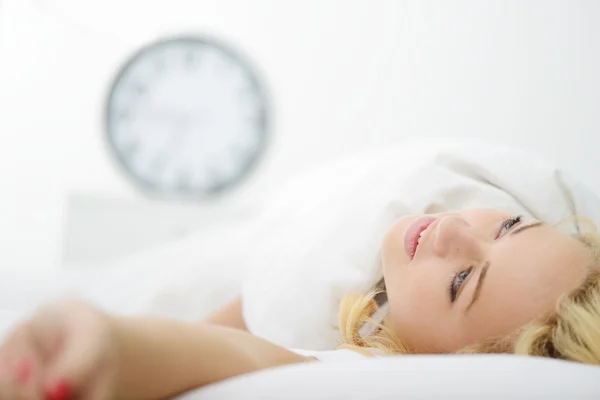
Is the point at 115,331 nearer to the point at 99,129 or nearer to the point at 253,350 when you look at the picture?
the point at 253,350

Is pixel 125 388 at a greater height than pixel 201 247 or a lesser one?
greater

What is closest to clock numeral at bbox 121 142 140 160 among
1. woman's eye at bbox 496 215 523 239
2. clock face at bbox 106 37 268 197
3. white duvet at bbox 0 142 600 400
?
clock face at bbox 106 37 268 197

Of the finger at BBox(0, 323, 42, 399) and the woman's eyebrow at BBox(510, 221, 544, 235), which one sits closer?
the finger at BBox(0, 323, 42, 399)

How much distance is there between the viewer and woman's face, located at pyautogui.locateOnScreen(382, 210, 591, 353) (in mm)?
624

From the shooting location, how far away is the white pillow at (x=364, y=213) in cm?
83

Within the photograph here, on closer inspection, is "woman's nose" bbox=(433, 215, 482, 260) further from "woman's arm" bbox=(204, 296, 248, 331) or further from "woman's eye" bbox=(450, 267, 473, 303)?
"woman's arm" bbox=(204, 296, 248, 331)

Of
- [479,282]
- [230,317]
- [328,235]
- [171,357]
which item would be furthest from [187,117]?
[171,357]

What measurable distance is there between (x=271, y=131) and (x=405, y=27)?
1.79 feet

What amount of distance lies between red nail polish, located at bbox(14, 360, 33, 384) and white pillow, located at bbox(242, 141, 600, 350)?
1.62 feet

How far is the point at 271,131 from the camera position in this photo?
2160 mm

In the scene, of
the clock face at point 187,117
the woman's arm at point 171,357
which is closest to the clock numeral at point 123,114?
the clock face at point 187,117

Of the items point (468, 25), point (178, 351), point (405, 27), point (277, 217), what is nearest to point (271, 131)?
point (405, 27)

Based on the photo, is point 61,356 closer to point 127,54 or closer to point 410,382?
point 410,382

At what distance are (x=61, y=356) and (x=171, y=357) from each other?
3.0 inches
